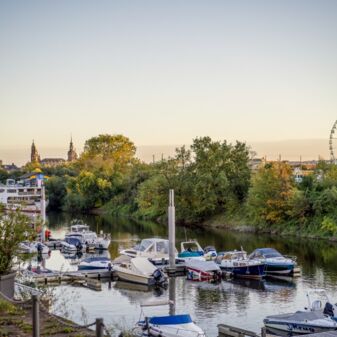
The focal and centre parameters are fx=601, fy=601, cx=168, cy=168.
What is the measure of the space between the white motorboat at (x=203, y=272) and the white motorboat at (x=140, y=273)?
2462 millimetres

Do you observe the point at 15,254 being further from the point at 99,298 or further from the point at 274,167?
the point at 274,167

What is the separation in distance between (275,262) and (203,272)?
17.5 ft

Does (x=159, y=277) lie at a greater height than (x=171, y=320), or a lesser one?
lesser

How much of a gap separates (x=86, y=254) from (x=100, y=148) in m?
104

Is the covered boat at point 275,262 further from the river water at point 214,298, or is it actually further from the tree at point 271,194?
the tree at point 271,194

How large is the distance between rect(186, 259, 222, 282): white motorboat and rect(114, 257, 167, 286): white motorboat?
2.46 m

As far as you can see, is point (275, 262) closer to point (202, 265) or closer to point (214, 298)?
point (202, 265)

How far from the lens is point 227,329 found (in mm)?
22938

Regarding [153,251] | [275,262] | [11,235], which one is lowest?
[275,262]

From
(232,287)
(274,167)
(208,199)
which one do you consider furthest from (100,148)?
(232,287)

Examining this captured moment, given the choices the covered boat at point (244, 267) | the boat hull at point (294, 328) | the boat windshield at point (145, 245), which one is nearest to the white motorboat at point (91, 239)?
the boat windshield at point (145, 245)

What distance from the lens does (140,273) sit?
35688 mm

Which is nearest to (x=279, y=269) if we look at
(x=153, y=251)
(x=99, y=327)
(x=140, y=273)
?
(x=140, y=273)

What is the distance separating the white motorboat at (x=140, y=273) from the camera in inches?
1390
